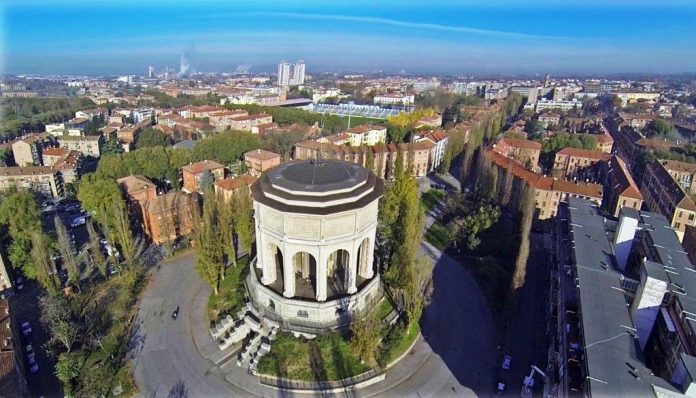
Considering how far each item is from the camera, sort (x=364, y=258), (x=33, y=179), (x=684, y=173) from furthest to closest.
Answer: (x=684, y=173) → (x=33, y=179) → (x=364, y=258)

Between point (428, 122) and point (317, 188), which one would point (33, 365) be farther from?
point (428, 122)

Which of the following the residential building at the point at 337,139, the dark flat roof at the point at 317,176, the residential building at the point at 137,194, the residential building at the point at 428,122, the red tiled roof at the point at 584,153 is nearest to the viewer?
the dark flat roof at the point at 317,176

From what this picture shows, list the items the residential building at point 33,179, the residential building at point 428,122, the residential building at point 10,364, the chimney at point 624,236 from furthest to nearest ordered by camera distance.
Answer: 1. the residential building at point 428,122
2. the residential building at point 33,179
3. the chimney at point 624,236
4. the residential building at point 10,364

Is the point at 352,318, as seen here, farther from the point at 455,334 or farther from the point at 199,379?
the point at 199,379

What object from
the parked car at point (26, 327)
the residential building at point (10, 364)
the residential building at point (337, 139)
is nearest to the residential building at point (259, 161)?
the residential building at point (337, 139)

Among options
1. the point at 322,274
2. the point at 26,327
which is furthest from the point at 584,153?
the point at 26,327

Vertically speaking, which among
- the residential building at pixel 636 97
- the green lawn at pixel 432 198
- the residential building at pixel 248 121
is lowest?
the green lawn at pixel 432 198

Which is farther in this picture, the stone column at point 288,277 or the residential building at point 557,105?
the residential building at point 557,105

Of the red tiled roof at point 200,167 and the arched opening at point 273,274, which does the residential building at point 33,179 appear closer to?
the red tiled roof at point 200,167
